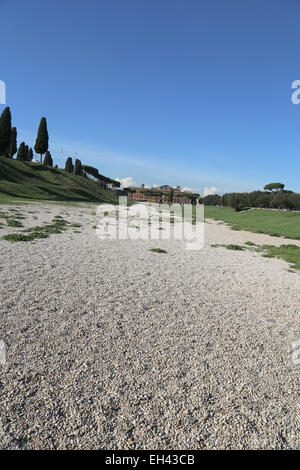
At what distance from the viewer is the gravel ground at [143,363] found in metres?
3.08

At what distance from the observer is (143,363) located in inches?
167

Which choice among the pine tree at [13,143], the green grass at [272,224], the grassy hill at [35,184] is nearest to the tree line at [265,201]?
the green grass at [272,224]

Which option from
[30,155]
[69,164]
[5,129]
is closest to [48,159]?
[30,155]

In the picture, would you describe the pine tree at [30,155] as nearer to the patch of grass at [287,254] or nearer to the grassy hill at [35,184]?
the grassy hill at [35,184]

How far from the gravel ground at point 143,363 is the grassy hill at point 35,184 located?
155 ft

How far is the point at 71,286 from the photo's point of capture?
24.0 ft

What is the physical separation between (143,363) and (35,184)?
71026 millimetres

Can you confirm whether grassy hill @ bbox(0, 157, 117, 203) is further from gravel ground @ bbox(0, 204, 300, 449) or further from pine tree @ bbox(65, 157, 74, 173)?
gravel ground @ bbox(0, 204, 300, 449)

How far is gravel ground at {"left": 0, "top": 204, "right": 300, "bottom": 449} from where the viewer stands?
3.08 m

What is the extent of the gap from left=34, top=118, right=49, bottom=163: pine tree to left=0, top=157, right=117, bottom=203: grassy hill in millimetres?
8126

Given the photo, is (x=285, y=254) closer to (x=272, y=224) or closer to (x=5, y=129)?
(x=272, y=224)
